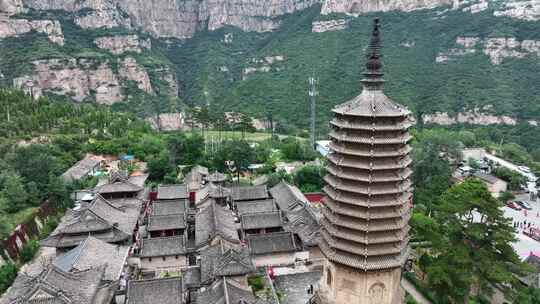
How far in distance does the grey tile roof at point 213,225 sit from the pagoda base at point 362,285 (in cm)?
1308

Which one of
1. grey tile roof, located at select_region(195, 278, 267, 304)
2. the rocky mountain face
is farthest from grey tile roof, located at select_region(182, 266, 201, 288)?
the rocky mountain face

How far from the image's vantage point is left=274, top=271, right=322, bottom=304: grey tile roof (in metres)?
27.7

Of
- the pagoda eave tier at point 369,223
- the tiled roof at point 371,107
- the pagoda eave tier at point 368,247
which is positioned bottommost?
the pagoda eave tier at point 368,247

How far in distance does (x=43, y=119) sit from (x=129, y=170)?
23.4 meters

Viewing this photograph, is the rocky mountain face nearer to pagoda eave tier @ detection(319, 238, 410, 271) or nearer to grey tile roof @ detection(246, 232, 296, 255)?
grey tile roof @ detection(246, 232, 296, 255)

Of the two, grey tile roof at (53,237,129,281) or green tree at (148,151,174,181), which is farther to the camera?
green tree at (148,151,174,181)

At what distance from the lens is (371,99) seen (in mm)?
19797

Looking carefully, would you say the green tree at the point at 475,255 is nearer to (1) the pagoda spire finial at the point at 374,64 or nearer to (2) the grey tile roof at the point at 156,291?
(1) the pagoda spire finial at the point at 374,64

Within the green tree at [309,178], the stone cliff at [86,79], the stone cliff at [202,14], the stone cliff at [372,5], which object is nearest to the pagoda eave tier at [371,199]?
the green tree at [309,178]

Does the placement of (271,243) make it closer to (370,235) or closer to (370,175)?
(370,235)

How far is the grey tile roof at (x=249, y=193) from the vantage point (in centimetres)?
4444

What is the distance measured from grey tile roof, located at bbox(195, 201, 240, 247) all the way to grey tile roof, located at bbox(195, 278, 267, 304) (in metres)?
7.26

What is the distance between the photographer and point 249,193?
4519 centimetres

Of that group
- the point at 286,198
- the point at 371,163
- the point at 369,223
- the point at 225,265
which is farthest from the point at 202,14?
the point at 369,223
